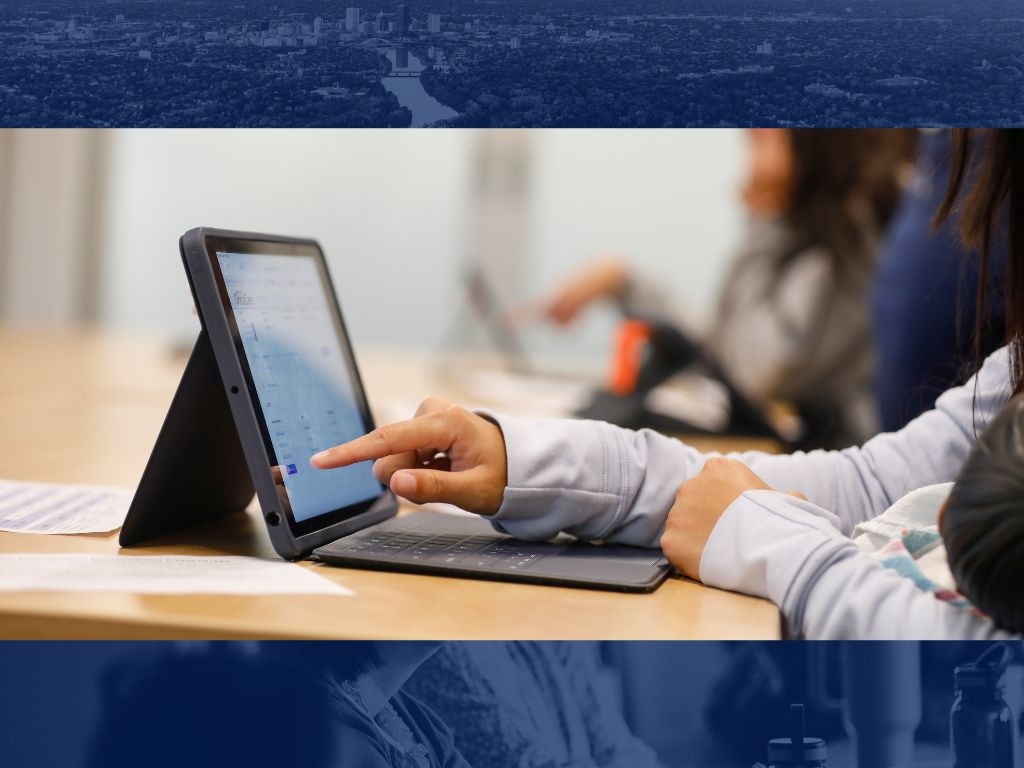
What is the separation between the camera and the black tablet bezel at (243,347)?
70 centimetres

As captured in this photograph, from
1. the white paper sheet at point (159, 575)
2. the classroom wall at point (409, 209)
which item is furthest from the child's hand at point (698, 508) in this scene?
the classroom wall at point (409, 209)

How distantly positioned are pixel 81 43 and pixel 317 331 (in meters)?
0.28

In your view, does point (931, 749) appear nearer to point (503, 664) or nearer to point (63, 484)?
point (503, 664)

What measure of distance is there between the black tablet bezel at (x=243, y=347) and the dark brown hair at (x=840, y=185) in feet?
4.89

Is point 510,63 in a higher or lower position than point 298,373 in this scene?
higher

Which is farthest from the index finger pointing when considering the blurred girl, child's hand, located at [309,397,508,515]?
the blurred girl

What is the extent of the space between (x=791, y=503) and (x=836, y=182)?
1.64 meters

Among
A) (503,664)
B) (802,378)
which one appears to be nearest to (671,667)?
(503,664)

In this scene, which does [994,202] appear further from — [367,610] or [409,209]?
[409,209]

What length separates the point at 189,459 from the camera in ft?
2.53

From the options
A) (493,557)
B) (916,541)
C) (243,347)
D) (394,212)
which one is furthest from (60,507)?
(394,212)

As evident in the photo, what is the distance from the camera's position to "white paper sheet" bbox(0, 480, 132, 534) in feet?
2.56
